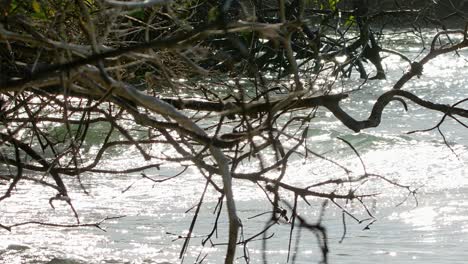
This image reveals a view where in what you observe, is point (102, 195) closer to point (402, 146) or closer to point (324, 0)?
point (324, 0)

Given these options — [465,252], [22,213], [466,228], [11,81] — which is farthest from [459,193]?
[11,81]

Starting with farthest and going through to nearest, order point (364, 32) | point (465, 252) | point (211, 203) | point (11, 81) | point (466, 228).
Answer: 1. point (364, 32)
2. point (211, 203)
3. point (466, 228)
4. point (465, 252)
5. point (11, 81)

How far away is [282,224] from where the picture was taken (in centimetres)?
650

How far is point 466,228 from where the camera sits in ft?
Result: 21.8

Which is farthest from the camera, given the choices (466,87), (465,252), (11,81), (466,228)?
(466,87)

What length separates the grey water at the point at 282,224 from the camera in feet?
19.4

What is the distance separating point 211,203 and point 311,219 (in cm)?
85

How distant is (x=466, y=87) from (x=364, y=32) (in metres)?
4.54

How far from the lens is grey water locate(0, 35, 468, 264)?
5.92 meters

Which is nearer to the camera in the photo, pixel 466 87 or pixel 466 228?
pixel 466 228

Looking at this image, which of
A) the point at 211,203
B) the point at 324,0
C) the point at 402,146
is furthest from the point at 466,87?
the point at 211,203

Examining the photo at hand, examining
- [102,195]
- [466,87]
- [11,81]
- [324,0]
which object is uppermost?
[466,87]

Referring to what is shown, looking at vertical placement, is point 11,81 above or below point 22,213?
below

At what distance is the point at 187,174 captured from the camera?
857cm
